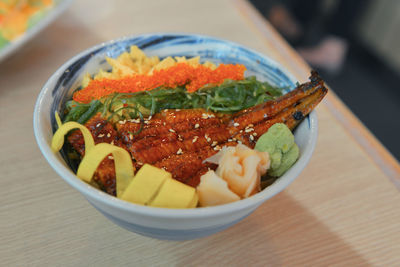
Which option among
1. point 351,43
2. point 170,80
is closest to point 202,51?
point 170,80

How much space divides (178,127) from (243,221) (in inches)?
14.7

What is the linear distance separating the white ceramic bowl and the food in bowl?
4 cm

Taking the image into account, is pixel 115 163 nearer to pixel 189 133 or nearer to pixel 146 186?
pixel 146 186

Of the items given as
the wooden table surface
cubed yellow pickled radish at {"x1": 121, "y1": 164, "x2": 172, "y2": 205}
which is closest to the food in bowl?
cubed yellow pickled radish at {"x1": 121, "y1": 164, "x2": 172, "y2": 205}

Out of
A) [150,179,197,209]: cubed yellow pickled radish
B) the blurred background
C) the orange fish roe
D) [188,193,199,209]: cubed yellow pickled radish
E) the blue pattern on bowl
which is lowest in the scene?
the blurred background

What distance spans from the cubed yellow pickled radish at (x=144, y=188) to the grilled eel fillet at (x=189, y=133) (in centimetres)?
13

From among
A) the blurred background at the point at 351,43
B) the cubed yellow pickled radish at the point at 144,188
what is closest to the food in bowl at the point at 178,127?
the cubed yellow pickled radish at the point at 144,188

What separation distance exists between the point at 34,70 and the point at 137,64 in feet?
2.09

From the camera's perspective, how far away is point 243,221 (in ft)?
3.52

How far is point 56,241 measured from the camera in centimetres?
97

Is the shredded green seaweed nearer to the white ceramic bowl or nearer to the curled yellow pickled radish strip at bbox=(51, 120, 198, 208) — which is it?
the white ceramic bowl

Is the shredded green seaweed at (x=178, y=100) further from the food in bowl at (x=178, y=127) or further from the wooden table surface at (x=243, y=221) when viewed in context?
the wooden table surface at (x=243, y=221)

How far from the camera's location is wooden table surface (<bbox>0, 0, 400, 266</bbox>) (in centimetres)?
97

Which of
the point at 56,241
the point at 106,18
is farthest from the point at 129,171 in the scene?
the point at 106,18
